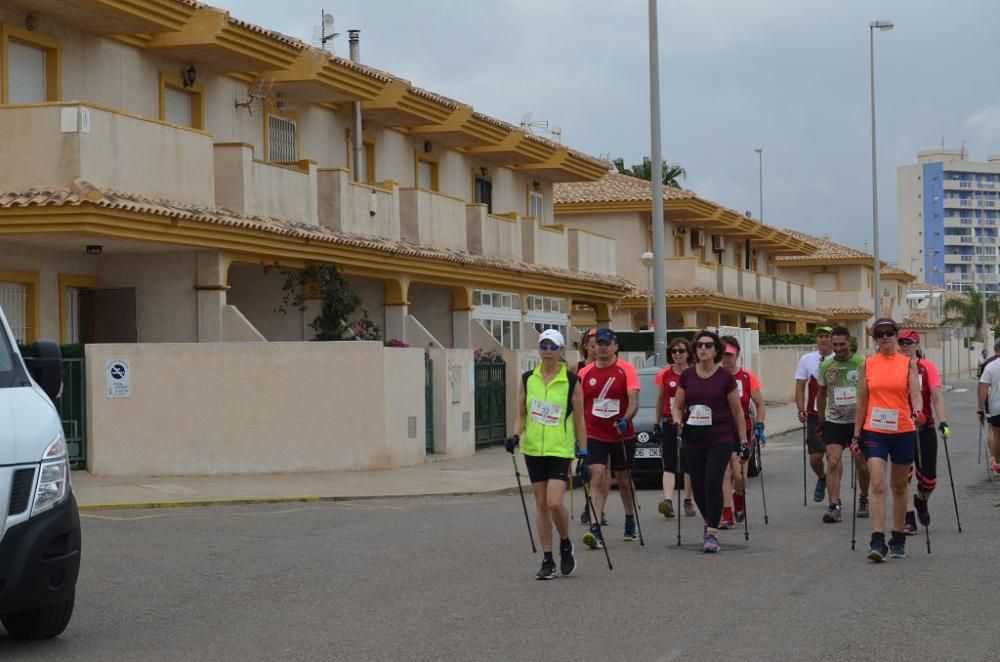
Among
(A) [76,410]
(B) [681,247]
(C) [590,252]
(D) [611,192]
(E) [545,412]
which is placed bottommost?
(A) [76,410]

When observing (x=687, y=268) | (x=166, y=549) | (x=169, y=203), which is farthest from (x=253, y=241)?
(x=687, y=268)

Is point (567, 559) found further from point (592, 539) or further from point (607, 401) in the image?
point (607, 401)

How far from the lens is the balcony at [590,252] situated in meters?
38.9

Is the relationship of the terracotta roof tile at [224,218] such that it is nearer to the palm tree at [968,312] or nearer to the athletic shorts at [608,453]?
the athletic shorts at [608,453]

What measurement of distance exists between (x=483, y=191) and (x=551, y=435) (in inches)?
1014

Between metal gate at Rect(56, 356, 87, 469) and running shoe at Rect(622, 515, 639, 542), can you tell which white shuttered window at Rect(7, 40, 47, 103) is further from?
running shoe at Rect(622, 515, 639, 542)

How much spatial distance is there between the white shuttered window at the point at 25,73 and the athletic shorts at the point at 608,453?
11.6m

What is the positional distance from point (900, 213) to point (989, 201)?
1092 cm

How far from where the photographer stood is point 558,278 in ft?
119

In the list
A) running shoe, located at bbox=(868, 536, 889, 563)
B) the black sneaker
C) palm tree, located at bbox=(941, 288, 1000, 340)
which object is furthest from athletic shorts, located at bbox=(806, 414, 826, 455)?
palm tree, located at bbox=(941, 288, 1000, 340)

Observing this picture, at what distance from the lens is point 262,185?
24.7 metres

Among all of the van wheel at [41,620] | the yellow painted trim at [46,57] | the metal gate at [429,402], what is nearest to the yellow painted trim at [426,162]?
the metal gate at [429,402]

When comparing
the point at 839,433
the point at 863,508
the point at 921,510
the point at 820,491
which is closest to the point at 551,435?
the point at 921,510

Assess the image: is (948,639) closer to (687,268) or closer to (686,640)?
(686,640)
